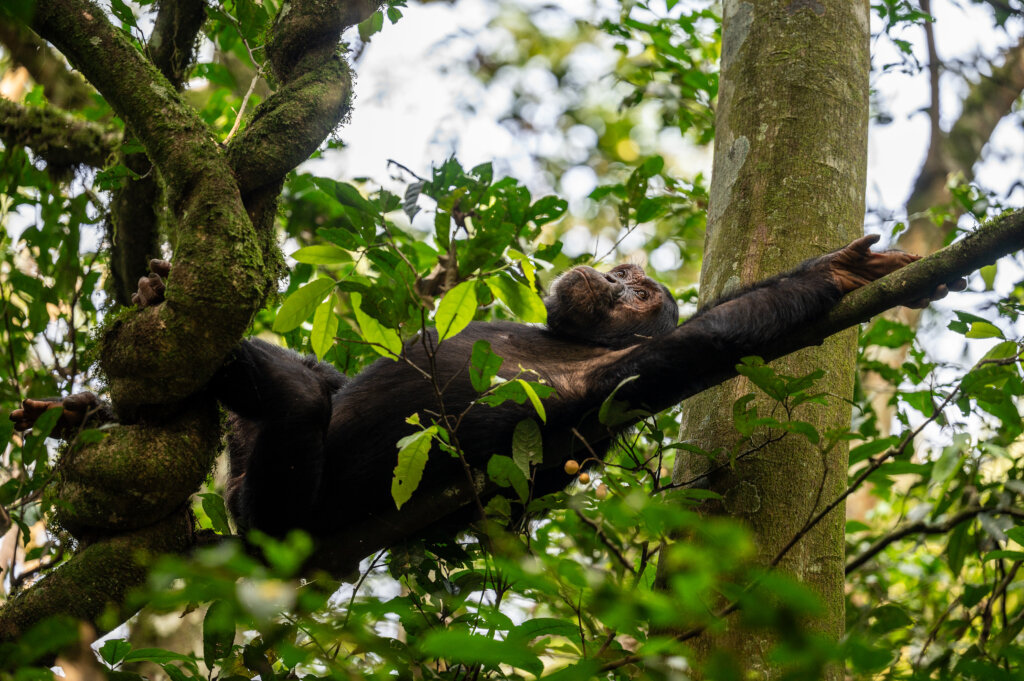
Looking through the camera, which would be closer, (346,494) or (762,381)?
(762,381)

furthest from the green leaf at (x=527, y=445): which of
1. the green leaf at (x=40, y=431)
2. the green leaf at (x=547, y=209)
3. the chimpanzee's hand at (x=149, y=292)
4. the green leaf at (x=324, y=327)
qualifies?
the green leaf at (x=547, y=209)

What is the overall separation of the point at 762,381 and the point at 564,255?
11.4 feet

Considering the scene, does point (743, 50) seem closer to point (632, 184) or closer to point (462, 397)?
point (632, 184)

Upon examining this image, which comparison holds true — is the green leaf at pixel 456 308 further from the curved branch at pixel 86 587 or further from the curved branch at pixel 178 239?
the curved branch at pixel 86 587

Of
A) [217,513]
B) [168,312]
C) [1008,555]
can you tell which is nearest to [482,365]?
[168,312]

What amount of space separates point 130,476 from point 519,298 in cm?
149

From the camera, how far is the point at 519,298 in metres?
2.76

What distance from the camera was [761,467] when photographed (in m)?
3.28

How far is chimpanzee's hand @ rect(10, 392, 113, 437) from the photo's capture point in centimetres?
358

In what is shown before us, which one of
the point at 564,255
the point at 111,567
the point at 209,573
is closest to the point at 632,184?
the point at 564,255

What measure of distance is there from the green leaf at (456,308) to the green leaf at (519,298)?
0.07 meters

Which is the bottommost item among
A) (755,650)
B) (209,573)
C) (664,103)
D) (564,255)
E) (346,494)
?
(209,573)

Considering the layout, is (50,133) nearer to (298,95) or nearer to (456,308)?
(298,95)

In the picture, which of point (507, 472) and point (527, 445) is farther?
point (527, 445)
